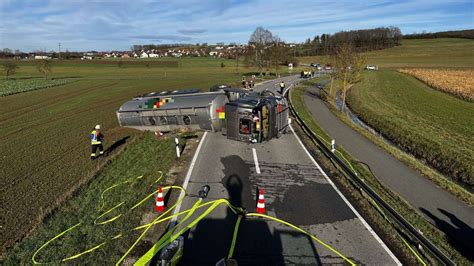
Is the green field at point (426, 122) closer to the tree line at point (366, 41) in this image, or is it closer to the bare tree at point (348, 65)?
the bare tree at point (348, 65)

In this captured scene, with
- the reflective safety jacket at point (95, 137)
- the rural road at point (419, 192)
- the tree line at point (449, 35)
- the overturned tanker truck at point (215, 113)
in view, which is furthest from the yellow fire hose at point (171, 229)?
the tree line at point (449, 35)

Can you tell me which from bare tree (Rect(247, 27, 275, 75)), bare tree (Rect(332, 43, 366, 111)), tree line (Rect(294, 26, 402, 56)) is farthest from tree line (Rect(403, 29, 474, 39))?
bare tree (Rect(332, 43, 366, 111))

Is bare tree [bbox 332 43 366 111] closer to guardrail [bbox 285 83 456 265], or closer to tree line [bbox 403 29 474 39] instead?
guardrail [bbox 285 83 456 265]

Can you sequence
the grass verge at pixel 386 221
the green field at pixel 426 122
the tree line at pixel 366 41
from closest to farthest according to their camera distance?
the grass verge at pixel 386 221
the green field at pixel 426 122
the tree line at pixel 366 41

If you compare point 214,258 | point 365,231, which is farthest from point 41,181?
point 365,231

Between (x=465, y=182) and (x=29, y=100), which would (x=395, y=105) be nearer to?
(x=465, y=182)

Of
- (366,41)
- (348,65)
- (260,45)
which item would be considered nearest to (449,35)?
(366,41)

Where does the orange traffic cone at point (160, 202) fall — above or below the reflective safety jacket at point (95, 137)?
below
